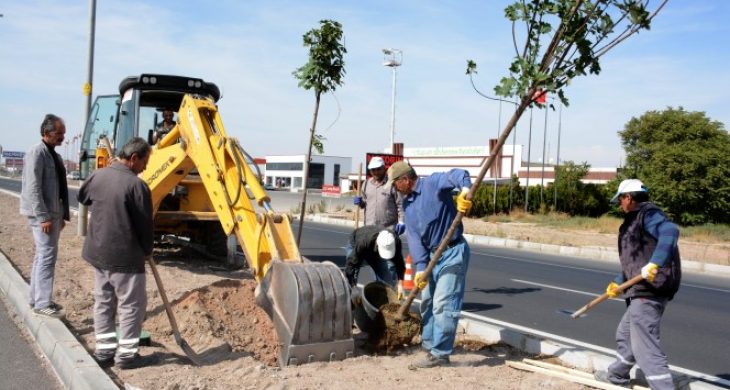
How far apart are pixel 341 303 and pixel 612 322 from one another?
469 centimetres

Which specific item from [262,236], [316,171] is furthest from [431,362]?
[316,171]

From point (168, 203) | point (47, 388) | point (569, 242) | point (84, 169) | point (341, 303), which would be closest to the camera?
point (47, 388)

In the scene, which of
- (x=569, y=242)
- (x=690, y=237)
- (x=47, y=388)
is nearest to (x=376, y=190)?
(x=47, y=388)

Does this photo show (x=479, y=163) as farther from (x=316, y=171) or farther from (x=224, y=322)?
(x=224, y=322)

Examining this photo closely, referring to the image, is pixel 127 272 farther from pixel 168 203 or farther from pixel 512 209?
pixel 512 209

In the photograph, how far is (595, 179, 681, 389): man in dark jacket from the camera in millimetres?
4668

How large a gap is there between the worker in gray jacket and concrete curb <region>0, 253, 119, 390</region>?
21 centimetres

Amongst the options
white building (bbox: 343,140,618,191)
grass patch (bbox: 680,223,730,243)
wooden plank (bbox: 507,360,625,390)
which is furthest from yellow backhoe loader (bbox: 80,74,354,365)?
white building (bbox: 343,140,618,191)

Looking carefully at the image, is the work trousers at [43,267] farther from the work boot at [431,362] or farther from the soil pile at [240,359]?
the work boot at [431,362]

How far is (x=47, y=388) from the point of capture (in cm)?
477

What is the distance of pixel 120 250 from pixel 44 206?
181cm

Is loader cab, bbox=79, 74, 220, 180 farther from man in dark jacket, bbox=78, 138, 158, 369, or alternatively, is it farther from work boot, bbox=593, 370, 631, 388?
work boot, bbox=593, 370, 631, 388

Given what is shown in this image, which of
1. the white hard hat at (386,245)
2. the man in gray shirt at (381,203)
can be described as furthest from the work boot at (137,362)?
the man in gray shirt at (381,203)

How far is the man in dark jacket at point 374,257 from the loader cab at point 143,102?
412 centimetres
